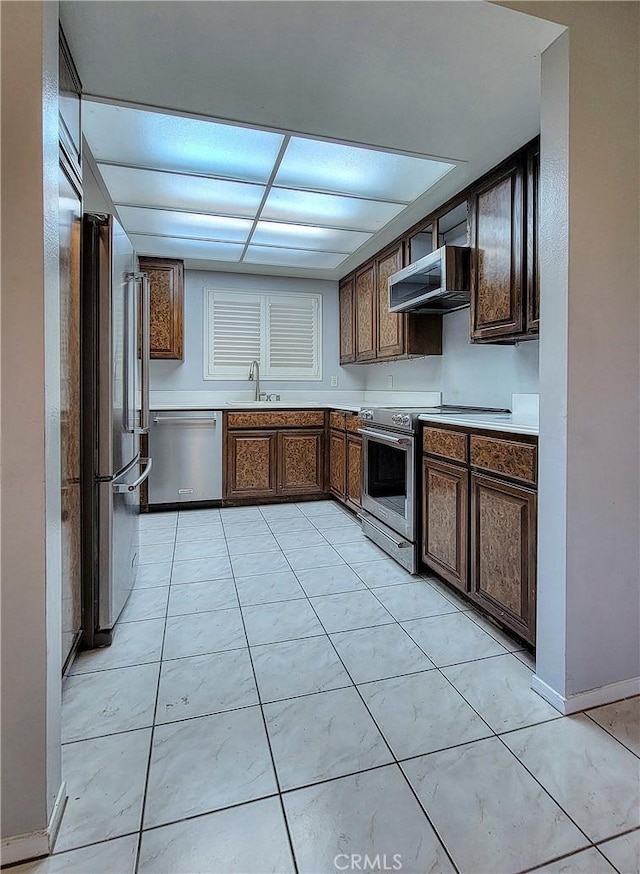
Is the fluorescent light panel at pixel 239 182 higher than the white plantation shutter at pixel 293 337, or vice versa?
the fluorescent light panel at pixel 239 182

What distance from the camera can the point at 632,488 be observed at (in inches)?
62.9

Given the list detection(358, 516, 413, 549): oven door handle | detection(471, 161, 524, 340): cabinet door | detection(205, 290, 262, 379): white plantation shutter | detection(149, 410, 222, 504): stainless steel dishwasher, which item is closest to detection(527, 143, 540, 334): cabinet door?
detection(471, 161, 524, 340): cabinet door

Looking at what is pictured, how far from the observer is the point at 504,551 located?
1934mm

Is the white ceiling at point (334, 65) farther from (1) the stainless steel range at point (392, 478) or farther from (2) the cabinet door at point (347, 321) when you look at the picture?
(2) the cabinet door at point (347, 321)

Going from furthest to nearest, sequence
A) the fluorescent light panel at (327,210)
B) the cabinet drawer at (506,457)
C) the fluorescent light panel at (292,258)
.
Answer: the fluorescent light panel at (292,258), the fluorescent light panel at (327,210), the cabinet drawer at (506,457)

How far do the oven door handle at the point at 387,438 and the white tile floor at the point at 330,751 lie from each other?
0.87 metres

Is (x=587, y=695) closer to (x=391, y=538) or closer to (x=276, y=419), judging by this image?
(x=391, y=538)

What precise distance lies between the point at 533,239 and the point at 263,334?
3098mm

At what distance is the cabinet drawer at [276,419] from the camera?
4.11 metres

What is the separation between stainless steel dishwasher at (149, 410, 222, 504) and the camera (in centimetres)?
393

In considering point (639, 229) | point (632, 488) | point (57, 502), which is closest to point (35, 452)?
point (57, 502)

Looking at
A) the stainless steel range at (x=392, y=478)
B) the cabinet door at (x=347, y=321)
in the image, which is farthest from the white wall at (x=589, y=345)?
the cabinet door at (x=347, y=321)

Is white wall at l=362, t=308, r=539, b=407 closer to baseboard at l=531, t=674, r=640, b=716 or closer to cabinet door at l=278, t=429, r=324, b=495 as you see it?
cabinet door at l=278, t=429, r=324, b=495

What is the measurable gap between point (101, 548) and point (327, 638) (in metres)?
1.02
